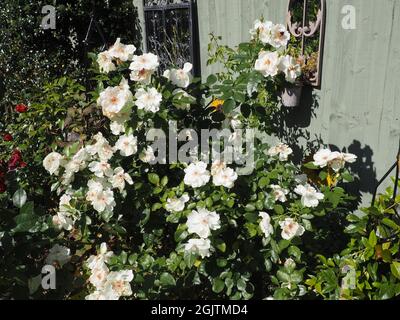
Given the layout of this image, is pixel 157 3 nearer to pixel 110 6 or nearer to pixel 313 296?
pixel 110 6

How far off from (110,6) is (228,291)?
465cm

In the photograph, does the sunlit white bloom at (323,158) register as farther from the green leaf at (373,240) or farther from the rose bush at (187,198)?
the green leaf at (373,240)

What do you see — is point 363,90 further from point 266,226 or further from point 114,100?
point 114,100

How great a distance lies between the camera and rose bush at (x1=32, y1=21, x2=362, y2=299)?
1.85 m

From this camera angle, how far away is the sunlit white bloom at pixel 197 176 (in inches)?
75.2

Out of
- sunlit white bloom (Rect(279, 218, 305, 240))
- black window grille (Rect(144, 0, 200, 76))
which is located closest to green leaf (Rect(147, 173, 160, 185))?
sunlit white bloom (Rect(279, 218, 305, 240))

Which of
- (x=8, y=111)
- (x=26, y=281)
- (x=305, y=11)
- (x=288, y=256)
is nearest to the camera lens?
(x=26, y=281)

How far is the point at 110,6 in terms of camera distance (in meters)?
5.56

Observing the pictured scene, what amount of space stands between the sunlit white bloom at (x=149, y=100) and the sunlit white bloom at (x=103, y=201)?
1.43 feet

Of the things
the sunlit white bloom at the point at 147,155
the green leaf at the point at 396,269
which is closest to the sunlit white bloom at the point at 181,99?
the sunlit white bloom at the point at 147,155

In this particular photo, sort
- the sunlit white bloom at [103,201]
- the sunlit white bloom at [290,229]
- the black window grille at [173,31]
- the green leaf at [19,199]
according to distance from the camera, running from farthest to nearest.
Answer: the black window grille at [173,31], the sunlit white bloom at [103,201], the sunlit white bloom at [290,229], the green leaf at [19,199]

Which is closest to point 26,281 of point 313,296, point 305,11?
point 313,296

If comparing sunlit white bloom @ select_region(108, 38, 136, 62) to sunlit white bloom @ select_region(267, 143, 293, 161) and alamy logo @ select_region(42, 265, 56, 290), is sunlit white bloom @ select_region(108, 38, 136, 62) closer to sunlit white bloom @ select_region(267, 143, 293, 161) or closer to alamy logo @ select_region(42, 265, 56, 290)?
sunlit white bloom @ select_region(267, 143, 293, 161)

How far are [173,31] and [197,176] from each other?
3.25 m
